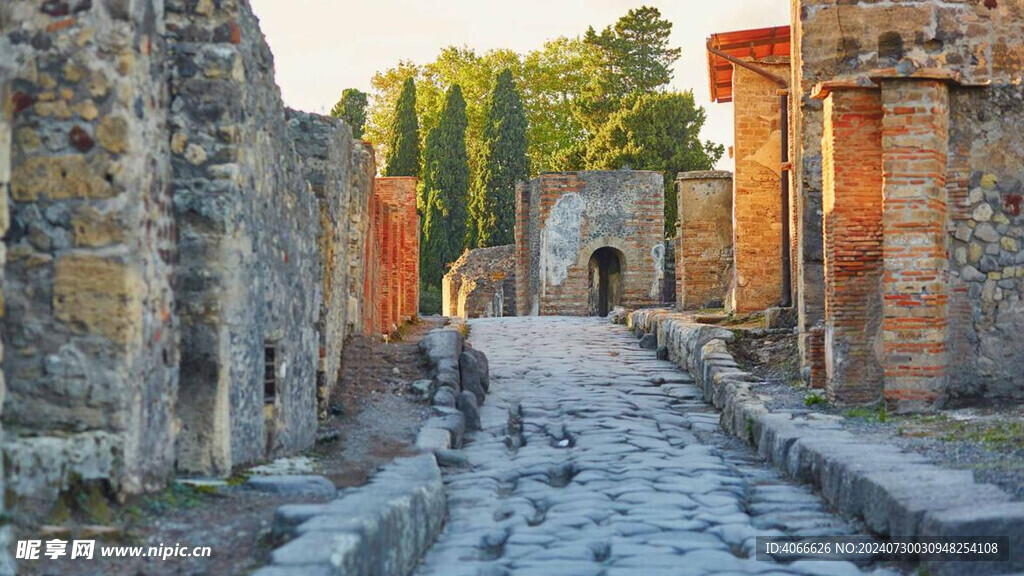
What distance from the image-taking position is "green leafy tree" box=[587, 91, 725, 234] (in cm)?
3831

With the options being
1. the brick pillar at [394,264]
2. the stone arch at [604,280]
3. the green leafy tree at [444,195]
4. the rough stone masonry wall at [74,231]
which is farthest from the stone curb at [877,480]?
the green leafy tree at [444,195]

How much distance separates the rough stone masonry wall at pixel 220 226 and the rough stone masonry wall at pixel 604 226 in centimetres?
2274

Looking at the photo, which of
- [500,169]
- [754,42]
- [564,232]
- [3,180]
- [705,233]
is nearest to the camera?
[3,180]

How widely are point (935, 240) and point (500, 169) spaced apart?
3071 centimetres

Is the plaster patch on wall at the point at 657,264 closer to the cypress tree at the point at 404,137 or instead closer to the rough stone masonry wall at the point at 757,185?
the rough stone masonry wall at the point at 757,185

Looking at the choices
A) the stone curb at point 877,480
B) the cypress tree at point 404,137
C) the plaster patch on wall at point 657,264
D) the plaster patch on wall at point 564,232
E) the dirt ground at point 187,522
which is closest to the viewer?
the dirt ground at point 187,522

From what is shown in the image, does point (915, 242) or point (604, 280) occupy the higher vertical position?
point (915, 242)

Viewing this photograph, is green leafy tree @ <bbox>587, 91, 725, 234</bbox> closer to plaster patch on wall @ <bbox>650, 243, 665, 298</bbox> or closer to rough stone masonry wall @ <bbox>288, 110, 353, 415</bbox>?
plaster patch on wall @ <bbox>650, 243, 665, 298</bbox>

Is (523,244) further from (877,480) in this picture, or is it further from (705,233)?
(877,480)

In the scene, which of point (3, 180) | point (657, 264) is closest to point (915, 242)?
point (3, 180)

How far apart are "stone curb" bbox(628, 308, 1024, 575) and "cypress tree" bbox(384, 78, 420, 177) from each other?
102 feet

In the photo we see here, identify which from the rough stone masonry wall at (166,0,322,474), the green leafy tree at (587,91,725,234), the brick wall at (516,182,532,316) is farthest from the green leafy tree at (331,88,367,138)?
the rough stone masonry wall at (166,0,322,474)

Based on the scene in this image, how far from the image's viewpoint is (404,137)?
1626 inches

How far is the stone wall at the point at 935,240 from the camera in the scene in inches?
360
